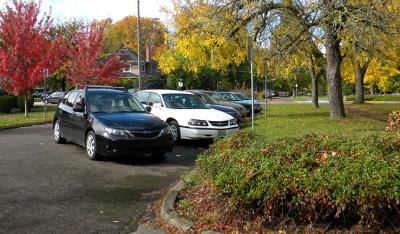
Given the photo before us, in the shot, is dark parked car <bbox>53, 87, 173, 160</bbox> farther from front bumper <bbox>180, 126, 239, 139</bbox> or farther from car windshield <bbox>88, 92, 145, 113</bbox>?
front bumper <bbox>180, 126, 239, 139</bbox>

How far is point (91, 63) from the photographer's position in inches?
1232

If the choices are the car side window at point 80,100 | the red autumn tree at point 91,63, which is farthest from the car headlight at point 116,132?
the red autumn tree at point 91,63

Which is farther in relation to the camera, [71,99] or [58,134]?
[58,134]

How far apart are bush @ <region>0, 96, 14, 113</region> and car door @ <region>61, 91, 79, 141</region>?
1828cm

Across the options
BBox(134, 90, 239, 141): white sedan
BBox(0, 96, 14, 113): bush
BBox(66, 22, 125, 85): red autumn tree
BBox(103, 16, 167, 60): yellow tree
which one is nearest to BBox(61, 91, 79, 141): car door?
BBox(134, 90, 239, 141): white sedan

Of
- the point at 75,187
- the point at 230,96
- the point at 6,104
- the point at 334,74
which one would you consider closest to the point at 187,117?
the point at 75,187

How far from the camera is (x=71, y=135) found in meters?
11.1

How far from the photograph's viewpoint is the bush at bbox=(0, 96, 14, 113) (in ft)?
92.0

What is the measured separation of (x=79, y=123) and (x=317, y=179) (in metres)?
7.40

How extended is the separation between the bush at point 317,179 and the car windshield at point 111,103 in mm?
5681

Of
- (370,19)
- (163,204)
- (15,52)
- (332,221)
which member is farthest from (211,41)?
(332,221)

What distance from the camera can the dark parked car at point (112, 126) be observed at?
30.1ft

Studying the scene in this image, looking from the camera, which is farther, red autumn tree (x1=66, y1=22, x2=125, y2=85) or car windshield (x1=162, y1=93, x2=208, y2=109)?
red autumn tree (x1=66, y1=22, x2=125, y2=85)

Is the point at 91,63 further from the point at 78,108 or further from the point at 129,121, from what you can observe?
the point at 129,121
